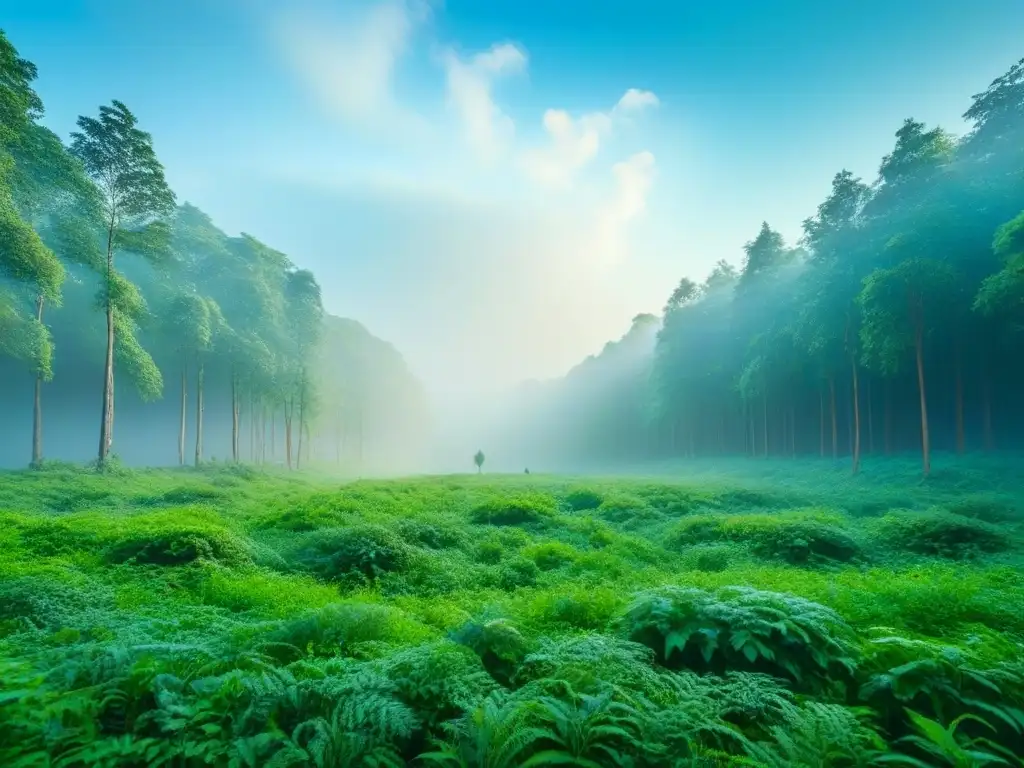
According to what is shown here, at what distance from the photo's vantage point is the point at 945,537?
413 inches

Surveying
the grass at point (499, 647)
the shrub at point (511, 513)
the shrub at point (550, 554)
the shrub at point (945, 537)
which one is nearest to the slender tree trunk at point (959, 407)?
the grass at point (499, 647)

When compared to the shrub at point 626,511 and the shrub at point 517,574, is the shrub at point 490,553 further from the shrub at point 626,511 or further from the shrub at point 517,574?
the shrub at point 626,511

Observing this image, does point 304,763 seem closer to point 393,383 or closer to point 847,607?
point 847,607

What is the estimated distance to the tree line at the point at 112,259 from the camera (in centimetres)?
1830

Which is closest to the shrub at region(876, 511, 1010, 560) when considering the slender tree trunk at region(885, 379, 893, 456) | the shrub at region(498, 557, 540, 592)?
the shrub at region(498, 557, 540, 592)

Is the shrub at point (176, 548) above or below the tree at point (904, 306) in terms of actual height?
below

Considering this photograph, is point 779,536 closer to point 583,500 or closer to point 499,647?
point 583,500

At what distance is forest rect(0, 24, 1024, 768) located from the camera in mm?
3416

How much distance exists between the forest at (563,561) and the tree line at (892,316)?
18cm

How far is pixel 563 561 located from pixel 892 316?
20126 mm

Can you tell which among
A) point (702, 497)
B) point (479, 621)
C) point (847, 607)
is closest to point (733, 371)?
point (702, 497)

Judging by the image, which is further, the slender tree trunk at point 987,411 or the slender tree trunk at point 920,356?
the slender tree trunk at point 987,411

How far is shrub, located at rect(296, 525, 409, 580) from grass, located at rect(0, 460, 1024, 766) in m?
0.06

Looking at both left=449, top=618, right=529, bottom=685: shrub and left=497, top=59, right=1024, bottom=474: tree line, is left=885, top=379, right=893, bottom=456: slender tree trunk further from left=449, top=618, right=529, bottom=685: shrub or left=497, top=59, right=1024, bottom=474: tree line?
left=449, top=618, right=529, bottom=685: shrub
